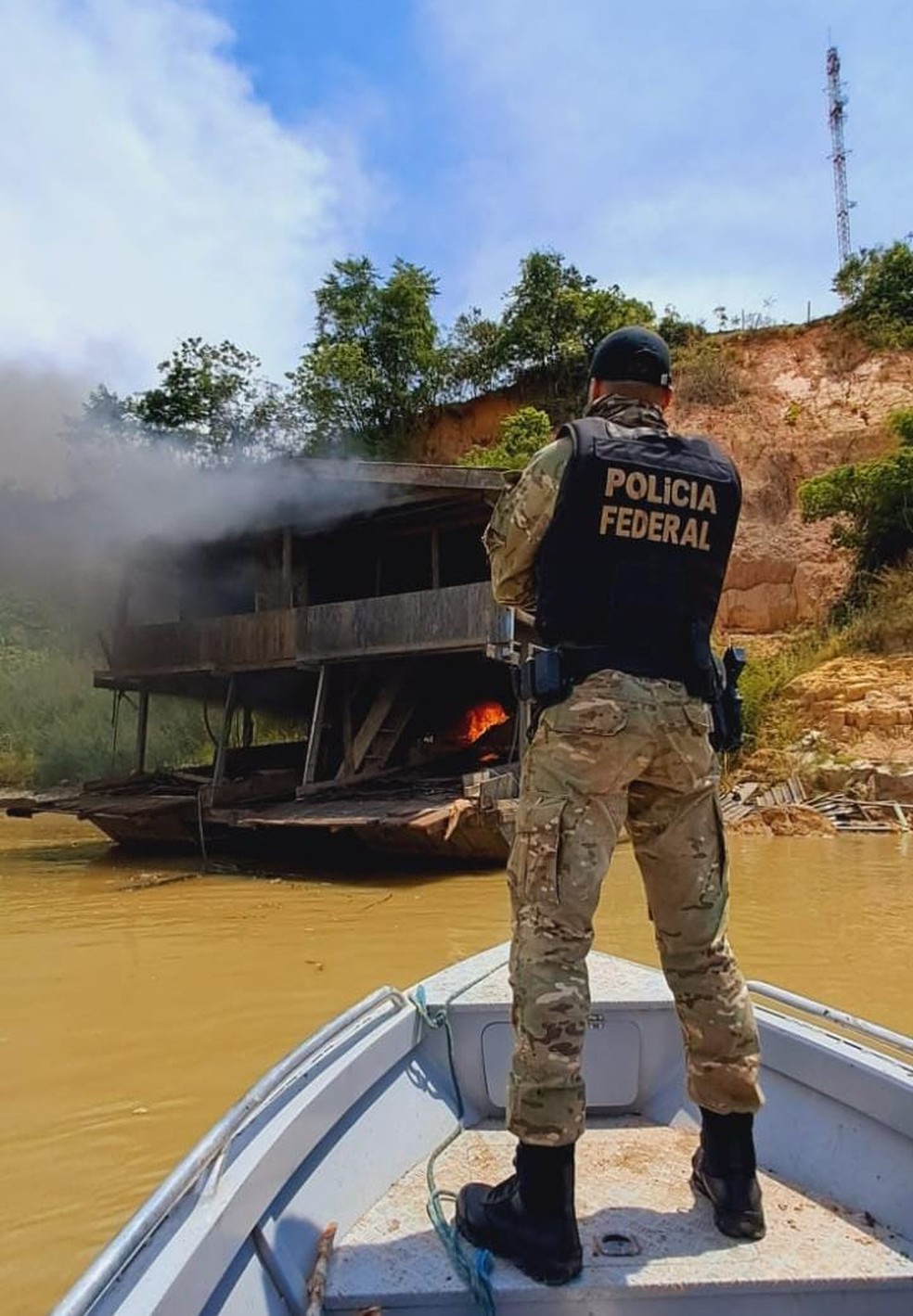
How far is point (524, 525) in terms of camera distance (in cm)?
224

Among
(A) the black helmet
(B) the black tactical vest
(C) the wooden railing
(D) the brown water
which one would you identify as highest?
(C) the wooden railing

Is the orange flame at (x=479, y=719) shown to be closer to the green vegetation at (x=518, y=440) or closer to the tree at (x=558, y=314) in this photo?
the green vegetation at (x=518, y=440)

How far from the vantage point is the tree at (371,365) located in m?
28.5

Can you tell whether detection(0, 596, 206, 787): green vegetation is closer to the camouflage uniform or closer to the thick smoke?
the thick smoke

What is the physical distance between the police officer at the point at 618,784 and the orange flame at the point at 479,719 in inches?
551

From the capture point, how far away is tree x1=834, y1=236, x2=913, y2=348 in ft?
89.8

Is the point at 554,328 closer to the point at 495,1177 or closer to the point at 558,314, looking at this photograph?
the point at 558,314

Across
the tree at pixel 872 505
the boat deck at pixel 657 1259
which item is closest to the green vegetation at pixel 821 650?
the tree at pixel 872 505

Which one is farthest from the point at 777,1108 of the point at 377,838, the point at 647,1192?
the point at 377,838

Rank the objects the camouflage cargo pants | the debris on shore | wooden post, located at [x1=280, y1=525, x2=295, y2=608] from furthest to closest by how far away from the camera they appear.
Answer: the debris on shore < wooden post, located at [x1=280, y1=525, x2=295, y2=608] < the camouflage cargo pants

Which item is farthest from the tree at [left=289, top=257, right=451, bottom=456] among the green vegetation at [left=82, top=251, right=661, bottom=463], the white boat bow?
the white boat bow

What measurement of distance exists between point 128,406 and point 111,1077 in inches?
1043

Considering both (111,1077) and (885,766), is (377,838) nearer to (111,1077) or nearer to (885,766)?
(111,1077)

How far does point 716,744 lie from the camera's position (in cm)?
236
